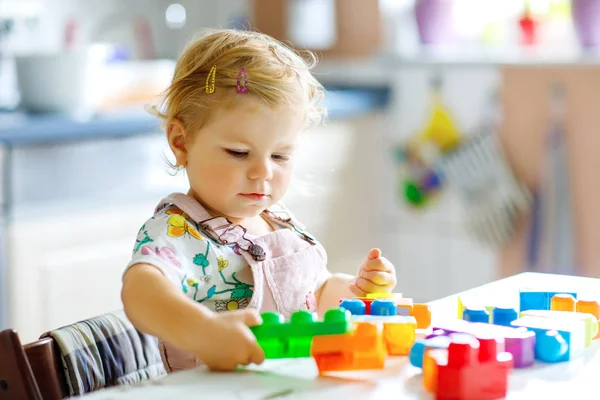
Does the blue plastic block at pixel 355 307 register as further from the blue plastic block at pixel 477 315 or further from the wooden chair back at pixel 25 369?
the wooden chair back at pixel 25 369

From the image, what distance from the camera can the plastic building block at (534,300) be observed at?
1119mm

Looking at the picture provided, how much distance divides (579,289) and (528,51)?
6.15ft

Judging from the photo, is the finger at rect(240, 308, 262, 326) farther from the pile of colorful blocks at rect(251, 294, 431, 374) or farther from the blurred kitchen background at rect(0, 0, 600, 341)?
the blurred kitchen background at rect(0, 0, 600, 341)

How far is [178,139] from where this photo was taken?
3.98 feet

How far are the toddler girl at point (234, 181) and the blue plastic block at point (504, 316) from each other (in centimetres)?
17

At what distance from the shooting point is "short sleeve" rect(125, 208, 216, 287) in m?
1.03

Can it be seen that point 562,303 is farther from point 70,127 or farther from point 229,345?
point 70,127

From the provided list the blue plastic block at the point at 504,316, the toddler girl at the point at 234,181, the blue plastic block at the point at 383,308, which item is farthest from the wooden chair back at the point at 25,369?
the blue plastic block at the point at 504,316

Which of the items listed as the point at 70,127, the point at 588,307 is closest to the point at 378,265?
the point at 588,307

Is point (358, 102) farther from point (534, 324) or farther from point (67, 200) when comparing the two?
point (534, 324)

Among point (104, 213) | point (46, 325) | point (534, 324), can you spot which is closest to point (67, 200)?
point (104, 213)

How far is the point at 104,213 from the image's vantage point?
2.49 meters

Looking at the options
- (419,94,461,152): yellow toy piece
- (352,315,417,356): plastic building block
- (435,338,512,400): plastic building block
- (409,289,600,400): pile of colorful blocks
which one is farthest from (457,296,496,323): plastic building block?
(419,94,461,152): yellow toy piece

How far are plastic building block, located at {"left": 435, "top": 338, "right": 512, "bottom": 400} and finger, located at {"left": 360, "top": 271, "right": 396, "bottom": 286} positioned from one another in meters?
0.31
